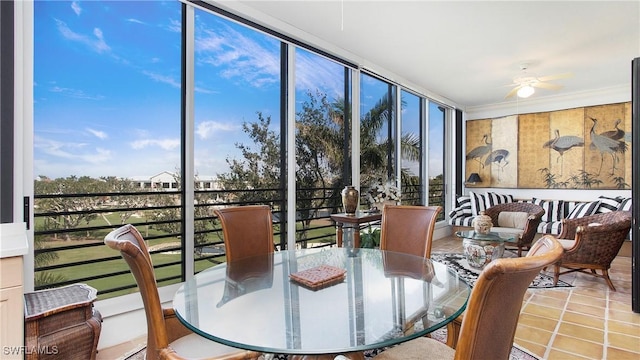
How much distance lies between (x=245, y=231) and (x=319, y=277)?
889mm

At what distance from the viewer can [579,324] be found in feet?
8.43

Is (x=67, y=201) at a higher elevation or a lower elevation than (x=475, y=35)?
lower

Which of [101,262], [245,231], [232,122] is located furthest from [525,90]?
[101,262]

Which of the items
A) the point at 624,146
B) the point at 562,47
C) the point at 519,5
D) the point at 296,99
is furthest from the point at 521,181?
the point at 296,99

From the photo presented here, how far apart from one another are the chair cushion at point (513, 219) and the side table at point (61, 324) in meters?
5.33

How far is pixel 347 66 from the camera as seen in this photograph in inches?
162

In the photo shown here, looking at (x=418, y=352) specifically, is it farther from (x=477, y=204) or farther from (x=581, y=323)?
(x=477, y=204)

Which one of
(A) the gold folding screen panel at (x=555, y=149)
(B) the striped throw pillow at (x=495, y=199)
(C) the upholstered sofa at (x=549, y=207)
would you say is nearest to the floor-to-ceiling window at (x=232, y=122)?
(C) the upholstered sofa at (x=549, y=207)

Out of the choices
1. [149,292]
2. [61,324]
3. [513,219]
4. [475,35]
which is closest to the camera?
[149,292]

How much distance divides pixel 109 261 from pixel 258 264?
1.34 metres

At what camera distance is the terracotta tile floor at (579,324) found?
216 centimetres

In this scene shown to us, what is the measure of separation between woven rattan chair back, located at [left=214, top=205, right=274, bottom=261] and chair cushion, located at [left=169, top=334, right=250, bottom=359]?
74cm

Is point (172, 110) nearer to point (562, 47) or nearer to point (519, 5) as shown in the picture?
point (519, 5)

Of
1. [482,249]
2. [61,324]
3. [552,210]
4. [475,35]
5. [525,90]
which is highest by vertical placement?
[475,35]
